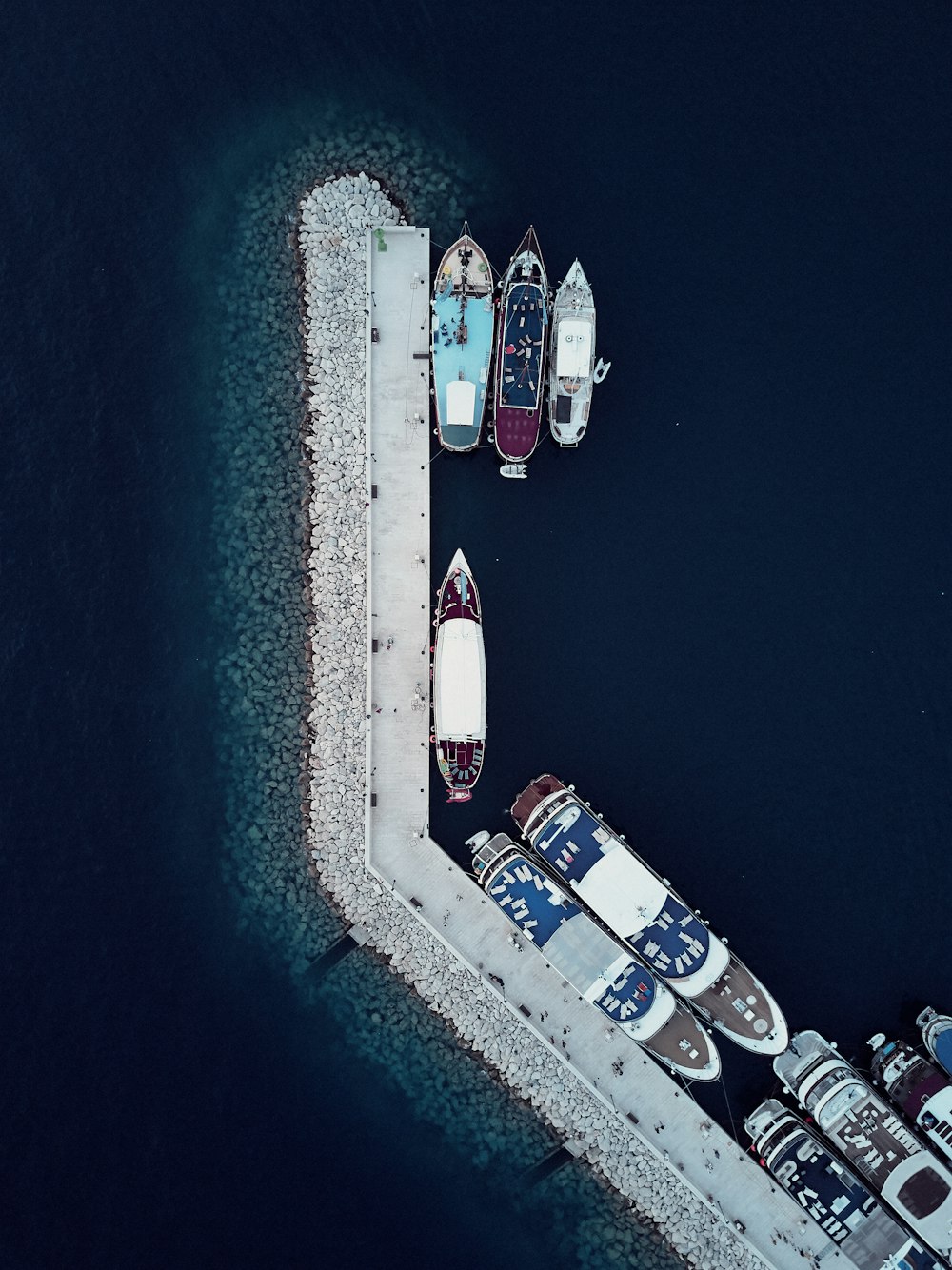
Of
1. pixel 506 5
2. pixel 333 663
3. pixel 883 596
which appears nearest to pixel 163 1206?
pixel 333 663

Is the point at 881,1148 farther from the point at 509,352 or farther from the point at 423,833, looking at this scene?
the point at 509,352

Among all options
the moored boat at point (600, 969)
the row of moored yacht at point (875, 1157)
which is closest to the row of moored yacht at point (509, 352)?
the moored boat at point (600, 969)

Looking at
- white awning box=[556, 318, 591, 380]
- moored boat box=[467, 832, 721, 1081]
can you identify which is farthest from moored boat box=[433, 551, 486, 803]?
white awning box=[556, 318, 591, 380]

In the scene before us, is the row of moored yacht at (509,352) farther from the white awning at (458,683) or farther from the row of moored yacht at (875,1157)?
the row of moored yacht at (875,1157)

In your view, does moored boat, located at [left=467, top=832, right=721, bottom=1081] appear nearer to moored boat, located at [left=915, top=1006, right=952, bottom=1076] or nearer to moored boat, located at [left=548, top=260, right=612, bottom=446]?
moored boat, located at [left=915, top=1006, right=952, bottom=1076]

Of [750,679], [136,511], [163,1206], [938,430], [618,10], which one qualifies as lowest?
[163,1206]

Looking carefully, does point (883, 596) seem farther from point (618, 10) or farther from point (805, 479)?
point (618, 10)
